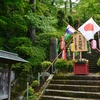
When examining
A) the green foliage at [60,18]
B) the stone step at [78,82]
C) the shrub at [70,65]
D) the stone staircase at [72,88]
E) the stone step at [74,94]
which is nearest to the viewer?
the stone step at [74,94]

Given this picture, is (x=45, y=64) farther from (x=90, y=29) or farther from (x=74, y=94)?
(x=90, y=29)

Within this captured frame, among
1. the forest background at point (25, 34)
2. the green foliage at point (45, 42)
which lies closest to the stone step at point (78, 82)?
the forest background at point (25, 34)

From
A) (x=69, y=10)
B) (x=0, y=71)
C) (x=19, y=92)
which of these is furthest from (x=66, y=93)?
(x=69, y=10)

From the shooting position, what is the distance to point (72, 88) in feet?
27.0

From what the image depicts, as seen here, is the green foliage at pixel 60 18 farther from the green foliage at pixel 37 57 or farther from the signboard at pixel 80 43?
the signboard at pixel 80 43

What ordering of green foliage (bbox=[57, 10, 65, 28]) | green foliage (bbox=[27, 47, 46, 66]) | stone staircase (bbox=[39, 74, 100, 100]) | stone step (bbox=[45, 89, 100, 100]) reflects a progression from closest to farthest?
stone step (bbox=[45, 89, 100, 100])
stone staircase (bbox=[39, 74, 100, 100])
green foliage (bbox=[27, 47, 46, 66])
green foliage (bbox=[57, 10, 65, 28])

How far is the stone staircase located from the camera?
7590mm

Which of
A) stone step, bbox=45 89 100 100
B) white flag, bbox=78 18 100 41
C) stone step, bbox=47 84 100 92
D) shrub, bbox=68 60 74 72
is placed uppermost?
white flag, bbox=78 18 100 41

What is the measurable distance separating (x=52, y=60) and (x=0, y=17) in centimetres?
388

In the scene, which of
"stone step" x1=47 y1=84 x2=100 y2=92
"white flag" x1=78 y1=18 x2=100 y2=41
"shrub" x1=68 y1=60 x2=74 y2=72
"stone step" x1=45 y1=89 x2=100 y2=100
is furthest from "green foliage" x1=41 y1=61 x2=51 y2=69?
"white flag" x1=78 y1=18 x2=100 y2=41

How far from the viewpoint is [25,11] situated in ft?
39.0

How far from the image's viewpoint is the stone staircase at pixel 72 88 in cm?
759

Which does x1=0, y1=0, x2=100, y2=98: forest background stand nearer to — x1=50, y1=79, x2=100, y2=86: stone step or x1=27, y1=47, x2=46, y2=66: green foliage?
x1=27, y1=47, x2=46, y2=66: green foliage

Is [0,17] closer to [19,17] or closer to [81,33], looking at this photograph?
[19,17]
